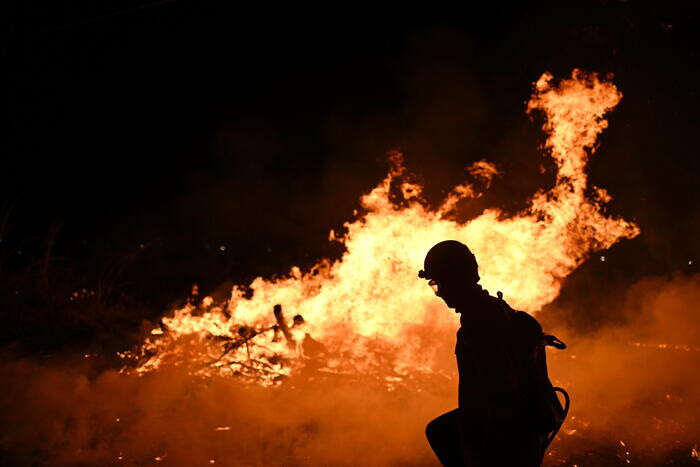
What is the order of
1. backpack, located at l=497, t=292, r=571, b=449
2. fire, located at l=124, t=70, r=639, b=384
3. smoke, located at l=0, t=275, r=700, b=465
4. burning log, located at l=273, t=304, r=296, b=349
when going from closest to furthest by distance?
backpack, located at l=497, t=292, r=571, b=449
smoke, located at l=0, t=275, r=700, b=465
burning log, located at l=273, t=304, r=296, b=349
fire, located at l=124, t=70, r=639, b=384

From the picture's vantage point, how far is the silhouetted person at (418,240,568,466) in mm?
2357

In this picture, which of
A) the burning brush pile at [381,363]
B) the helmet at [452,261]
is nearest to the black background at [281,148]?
the burning brush pile at [381,363]

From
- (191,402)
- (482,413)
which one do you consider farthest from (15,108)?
(482,413)

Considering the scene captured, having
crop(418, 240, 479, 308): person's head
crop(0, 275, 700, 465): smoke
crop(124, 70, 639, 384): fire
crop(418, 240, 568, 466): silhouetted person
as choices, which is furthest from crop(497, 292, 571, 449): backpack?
crop(124, 70, 639, 384): fire

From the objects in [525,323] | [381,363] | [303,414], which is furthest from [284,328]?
[525,323]

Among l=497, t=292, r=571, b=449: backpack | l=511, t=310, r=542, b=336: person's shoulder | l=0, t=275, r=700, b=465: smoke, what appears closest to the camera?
l=497, t=292, r=571, b=449: backpack

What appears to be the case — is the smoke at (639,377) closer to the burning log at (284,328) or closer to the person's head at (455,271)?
the person's head at (455,271)

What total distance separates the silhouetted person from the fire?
408 cm

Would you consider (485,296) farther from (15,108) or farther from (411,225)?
(15,108)

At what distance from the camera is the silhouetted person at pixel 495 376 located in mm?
2357

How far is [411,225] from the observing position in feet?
24.8

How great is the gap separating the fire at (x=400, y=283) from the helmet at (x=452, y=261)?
420 centimetres

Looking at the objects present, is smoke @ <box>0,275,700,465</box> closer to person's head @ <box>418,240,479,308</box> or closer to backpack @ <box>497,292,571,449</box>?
backpack @ <box>497,292,571,449</box>

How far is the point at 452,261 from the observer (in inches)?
101
